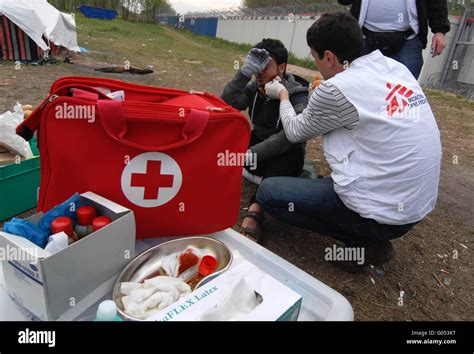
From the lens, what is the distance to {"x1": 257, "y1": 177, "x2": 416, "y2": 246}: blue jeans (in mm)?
1647

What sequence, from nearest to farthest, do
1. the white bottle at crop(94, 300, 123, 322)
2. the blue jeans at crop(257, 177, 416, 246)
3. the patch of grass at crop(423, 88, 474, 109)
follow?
the white bottle at crop(94, 300, 123, 322) < the blue jeans at crop(257, 177, 416, 246) < the patch of grass at crop(423, 88, 474, 109)

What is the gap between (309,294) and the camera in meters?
1.09

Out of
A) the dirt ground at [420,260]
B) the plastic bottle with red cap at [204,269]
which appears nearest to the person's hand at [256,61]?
the dirt ground at [420,260]

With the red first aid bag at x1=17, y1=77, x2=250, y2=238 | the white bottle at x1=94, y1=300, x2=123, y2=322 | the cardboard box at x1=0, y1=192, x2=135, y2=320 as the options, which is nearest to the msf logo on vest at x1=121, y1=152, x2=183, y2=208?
the red first aid bag at x1=17, y1=77, x2=250, y2=238

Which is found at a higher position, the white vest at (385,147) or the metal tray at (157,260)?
the white vest at (385,147)

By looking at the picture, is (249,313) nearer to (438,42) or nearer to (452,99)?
(438,42)

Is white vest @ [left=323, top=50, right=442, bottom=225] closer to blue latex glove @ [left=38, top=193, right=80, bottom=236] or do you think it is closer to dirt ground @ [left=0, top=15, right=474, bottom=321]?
dirt ground @ [left=0, top=15, right=474, bottom=321]

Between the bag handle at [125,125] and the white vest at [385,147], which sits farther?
the white vest at [385,147]

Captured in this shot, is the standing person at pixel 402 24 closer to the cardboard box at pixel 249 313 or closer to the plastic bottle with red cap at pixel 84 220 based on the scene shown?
the cardboard box at pixel 249 313

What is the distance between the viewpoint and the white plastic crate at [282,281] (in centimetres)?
91

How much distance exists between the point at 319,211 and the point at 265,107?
0.84 metres

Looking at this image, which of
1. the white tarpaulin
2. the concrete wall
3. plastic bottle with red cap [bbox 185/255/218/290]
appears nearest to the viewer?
plastic bottle with red cap [bbox 185/255/218/290]
